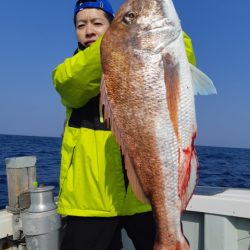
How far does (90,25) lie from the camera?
3.02 metres

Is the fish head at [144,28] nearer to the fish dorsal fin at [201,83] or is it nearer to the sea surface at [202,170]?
the fish dorsal fin at [201,83]

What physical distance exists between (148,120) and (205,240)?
2.15 metres

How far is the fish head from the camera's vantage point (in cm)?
227

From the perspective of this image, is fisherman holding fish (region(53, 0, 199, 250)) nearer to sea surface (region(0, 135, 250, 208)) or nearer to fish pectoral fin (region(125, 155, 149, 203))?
fish pectoral fin (region(125, 155, 149, 203))

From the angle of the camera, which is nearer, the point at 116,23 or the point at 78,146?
the point at 116,23

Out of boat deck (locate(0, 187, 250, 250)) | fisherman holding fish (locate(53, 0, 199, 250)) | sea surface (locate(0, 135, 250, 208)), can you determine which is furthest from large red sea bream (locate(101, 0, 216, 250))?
sea surface (locate(0, 135, 250, 208))

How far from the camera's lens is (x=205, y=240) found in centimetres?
391

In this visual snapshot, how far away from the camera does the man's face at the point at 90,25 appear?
3012mm

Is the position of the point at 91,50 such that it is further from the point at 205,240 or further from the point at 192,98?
the point at 205,240

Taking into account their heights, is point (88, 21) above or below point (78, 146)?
above

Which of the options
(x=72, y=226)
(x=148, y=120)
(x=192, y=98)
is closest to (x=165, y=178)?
(x=148, y=120)

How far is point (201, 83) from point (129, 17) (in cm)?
61

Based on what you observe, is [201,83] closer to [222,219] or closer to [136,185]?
[136,185]

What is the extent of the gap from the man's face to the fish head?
66 cm
